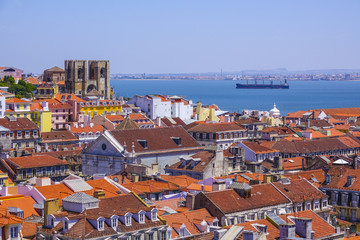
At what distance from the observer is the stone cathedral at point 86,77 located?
5571 inches

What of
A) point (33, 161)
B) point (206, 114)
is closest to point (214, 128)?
point (33, 161)

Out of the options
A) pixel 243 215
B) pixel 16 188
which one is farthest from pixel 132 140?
pixel 243 215

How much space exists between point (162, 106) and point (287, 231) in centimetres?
8372

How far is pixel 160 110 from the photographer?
112 meters

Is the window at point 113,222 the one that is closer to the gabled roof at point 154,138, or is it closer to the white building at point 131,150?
the white building at point 131,150

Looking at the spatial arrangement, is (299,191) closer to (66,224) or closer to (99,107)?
(66,224)

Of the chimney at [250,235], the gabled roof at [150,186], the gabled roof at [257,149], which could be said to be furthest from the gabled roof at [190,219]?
the gabled roof at [257,149]

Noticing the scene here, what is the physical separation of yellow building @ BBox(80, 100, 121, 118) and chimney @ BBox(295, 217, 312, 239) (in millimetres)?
78706

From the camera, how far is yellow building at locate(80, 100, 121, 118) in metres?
109

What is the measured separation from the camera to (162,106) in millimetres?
111938

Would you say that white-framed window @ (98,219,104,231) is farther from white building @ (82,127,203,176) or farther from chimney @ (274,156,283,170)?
chimney @ (274,156,283,170)

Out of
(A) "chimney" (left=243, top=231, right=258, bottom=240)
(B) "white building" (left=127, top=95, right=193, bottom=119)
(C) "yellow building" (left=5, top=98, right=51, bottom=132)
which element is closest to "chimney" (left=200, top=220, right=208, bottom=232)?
(A) "chimney" (left=243, top=231, right=258, bottom=240)

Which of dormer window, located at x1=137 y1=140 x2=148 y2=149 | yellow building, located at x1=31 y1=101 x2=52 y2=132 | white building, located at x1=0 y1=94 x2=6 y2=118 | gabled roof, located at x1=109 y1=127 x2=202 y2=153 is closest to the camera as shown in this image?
gabled roof, located at x1=109 y1=127 x2=202 y2=153

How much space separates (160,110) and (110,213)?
266ft
